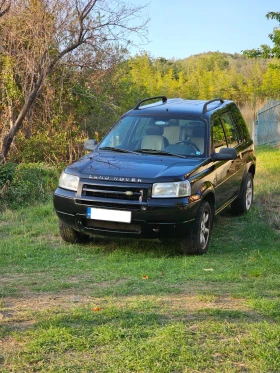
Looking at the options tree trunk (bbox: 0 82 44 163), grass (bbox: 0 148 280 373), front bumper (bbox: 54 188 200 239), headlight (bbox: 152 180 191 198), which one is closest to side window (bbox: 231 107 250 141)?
grass (bbox: 0 148 280 373)

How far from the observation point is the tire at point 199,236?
263 inches

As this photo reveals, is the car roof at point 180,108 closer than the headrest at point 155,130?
No

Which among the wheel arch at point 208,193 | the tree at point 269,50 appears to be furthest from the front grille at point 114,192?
the tree at point 269,50

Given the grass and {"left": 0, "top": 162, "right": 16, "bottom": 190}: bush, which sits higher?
{"left": 0, "top": 162, "right": 16, "bottom": 190}: bush

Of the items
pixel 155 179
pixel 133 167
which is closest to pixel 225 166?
pixel 133 167

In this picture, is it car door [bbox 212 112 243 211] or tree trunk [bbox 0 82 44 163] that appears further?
tree trunk [bbox 0 82 44 163]

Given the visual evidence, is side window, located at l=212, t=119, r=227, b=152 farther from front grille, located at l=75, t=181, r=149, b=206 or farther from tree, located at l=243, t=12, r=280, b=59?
tree, located at l=243, t=12, r=280, b=59

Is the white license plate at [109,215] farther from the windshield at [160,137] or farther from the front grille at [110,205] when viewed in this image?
the windshield at [160,137]

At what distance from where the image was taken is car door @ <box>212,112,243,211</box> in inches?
306

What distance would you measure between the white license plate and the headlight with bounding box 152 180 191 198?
38cm

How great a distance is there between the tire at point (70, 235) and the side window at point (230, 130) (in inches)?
104

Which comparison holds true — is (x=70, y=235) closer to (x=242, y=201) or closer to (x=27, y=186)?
(x=242, y=201)

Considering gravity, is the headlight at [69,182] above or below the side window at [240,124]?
below

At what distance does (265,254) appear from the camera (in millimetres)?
6785
